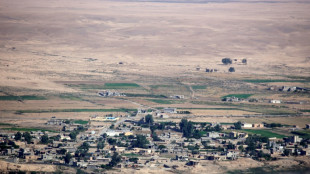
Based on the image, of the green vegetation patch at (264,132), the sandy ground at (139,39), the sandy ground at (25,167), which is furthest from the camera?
the sandy ground at (139,39)

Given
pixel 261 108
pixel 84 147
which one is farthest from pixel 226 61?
pixel 84 147

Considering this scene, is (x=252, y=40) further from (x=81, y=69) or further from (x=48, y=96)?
(x=48, y=96)

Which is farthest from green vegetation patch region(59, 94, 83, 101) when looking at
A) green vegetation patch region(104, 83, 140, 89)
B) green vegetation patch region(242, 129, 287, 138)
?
green vegetation patch region(242, 129, 287, 138)

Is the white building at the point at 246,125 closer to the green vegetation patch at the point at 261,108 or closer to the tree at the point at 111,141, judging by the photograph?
the green vegetation patch at the point at 261,108

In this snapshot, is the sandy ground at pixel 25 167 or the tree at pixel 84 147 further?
the tree at pixel 84 147

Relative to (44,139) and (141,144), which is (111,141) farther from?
(44,139)

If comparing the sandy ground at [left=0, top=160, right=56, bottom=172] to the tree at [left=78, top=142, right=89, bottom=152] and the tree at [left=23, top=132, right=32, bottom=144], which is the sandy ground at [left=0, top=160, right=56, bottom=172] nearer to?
the tree at [left=78, top=142, right=89, bottom=152]

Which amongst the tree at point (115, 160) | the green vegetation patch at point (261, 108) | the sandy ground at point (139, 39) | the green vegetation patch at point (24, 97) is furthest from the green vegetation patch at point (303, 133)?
the sandy ground at point (139, 39)
